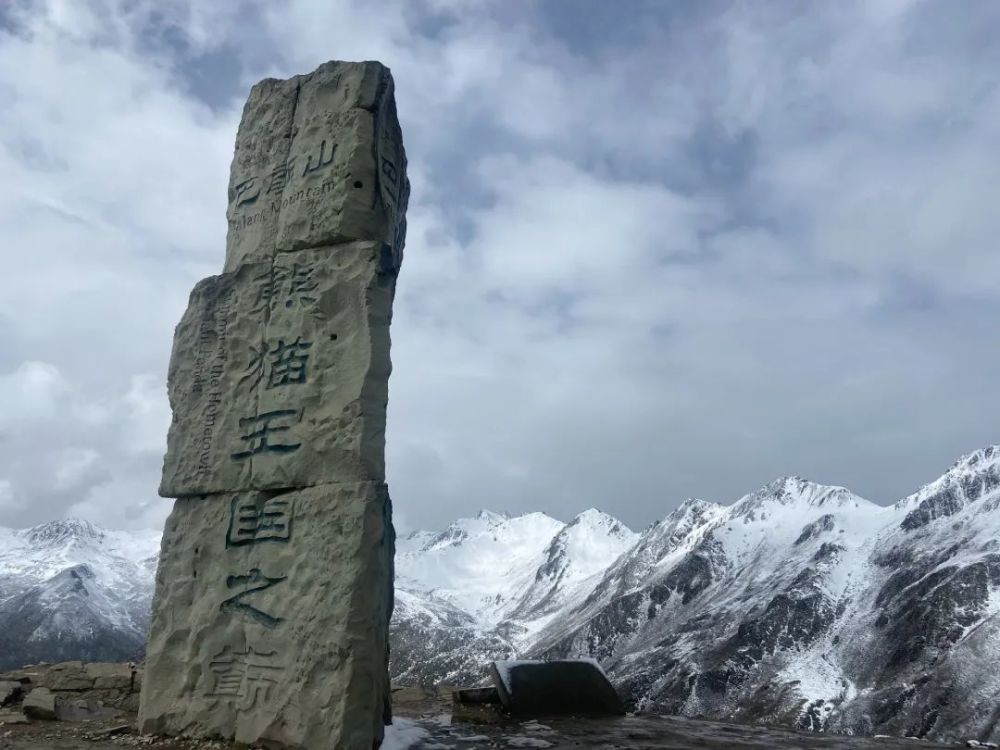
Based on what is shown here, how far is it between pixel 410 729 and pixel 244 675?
104 inches

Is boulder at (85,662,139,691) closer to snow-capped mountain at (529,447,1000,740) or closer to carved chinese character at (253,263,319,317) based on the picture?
carved chinese character at (253,263,319,317)

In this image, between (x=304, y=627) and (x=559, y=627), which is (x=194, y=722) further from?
(x=559, y=627)

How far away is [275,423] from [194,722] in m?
3.70

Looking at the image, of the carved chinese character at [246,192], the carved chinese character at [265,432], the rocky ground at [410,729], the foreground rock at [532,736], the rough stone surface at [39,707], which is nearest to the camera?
the foreground rock at [532,736]

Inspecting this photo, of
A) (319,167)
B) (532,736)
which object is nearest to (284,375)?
(319,167)

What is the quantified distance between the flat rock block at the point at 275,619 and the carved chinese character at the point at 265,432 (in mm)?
554

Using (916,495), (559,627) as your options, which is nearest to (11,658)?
(559,627)

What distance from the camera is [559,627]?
181375mm

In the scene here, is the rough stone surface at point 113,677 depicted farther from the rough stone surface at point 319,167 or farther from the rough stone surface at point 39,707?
the rough stone surface at point 319,167

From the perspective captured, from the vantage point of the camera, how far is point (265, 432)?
10.1 metres

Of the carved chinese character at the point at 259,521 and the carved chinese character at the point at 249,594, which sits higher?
the carved chinese character at the point at 259,521

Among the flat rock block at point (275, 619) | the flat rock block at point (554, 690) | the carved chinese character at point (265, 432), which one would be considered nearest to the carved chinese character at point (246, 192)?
the carved chinese character at point (265, 432)

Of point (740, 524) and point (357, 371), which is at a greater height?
point (740, 524)

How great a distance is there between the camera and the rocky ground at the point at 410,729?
9453 mm
